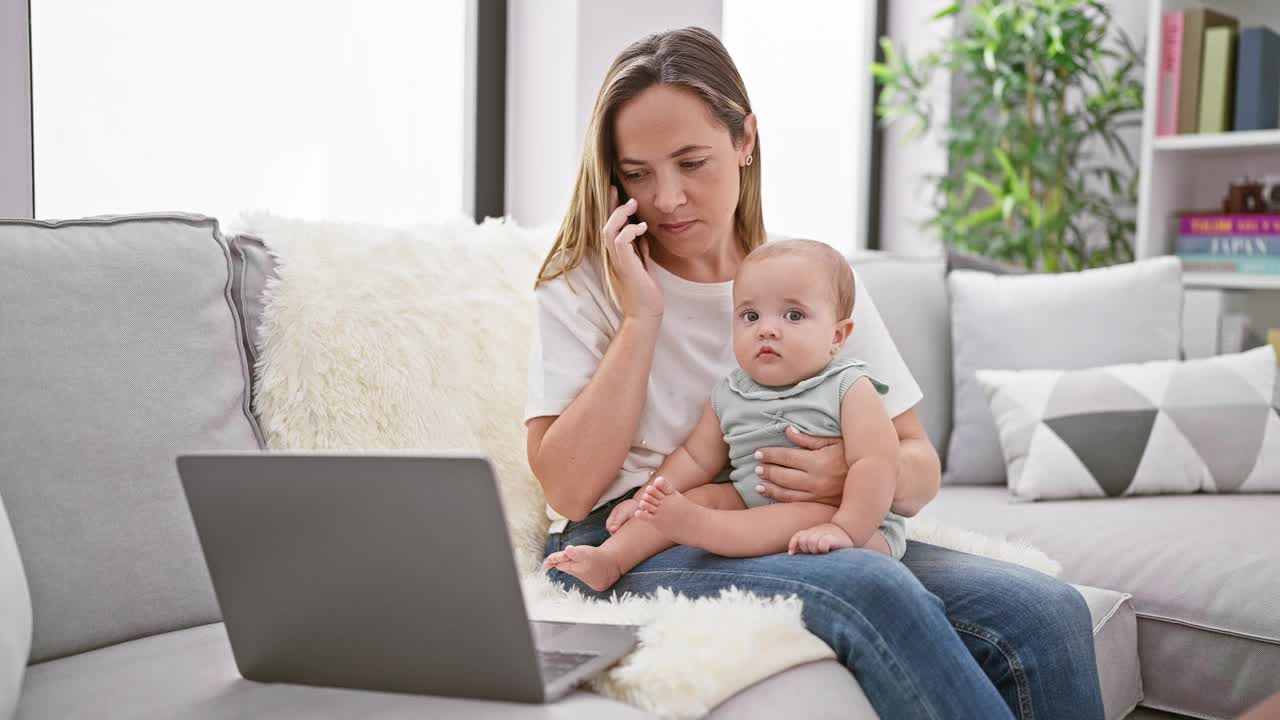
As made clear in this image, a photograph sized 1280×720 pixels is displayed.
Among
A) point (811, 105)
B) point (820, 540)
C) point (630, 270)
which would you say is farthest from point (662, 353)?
point (811, 105)

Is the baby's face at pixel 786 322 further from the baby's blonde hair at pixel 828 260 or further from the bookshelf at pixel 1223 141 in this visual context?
the bookshelf at pixel 1223 141

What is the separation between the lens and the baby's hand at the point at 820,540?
115cm

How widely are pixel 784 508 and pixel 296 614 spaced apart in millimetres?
547

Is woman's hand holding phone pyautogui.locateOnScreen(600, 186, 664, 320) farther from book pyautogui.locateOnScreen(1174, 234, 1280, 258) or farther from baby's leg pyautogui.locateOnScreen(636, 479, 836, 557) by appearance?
book pyautogui.locateOnScreen(1174, 234, 1280, 258)

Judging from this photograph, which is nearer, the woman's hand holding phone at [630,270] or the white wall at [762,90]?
the woman's hand holding phone at [630,270]

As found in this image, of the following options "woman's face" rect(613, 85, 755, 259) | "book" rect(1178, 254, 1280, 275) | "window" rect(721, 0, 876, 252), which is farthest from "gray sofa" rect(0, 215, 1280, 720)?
"window" rect(721, 0, 876, 252)

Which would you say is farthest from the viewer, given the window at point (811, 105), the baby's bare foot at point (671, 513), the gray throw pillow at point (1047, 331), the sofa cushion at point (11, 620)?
the window at point (811, 105)

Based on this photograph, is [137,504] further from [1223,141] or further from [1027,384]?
[1223,141]

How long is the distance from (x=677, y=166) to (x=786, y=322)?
0.80ft

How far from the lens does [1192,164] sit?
3.03m

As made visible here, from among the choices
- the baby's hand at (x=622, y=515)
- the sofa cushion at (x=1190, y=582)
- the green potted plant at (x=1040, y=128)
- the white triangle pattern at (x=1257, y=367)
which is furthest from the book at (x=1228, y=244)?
the baby's hand at (x=622, y=515)

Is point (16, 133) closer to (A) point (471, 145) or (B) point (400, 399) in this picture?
(B) point (400, 399)

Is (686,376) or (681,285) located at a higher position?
(681,285)

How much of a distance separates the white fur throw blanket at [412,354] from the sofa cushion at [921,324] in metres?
0.68
